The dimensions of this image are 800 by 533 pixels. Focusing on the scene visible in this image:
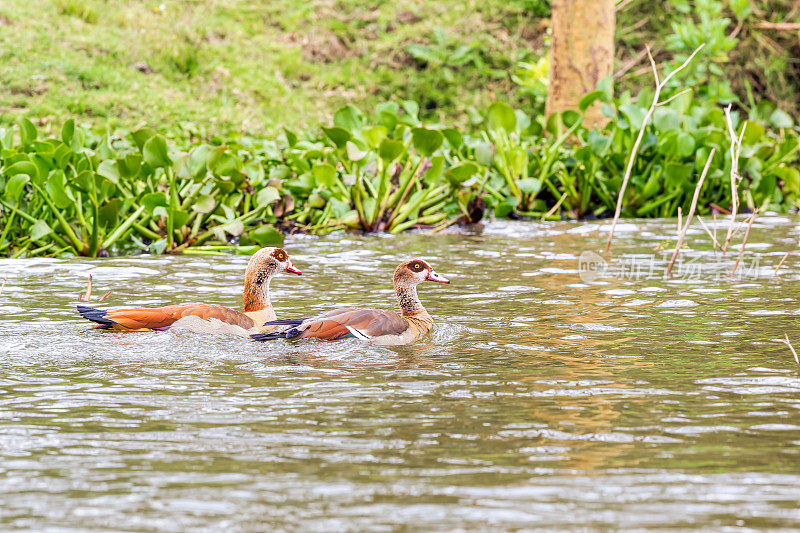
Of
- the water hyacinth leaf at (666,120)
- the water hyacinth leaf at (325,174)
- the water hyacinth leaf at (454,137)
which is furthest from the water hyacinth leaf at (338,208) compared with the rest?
the water hyacinth leaf at (666,120)

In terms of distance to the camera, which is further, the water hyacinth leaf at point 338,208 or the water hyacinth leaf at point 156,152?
the water hyacinth leaf at point 338,208

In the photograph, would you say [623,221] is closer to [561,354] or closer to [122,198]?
[122,198]

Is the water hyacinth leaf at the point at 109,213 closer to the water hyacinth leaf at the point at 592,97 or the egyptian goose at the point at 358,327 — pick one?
the egyptian goose at the point at 358,327

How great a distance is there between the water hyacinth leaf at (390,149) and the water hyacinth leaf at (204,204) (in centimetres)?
191

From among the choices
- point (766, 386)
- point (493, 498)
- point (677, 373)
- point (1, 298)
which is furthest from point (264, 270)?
point (493, 498)

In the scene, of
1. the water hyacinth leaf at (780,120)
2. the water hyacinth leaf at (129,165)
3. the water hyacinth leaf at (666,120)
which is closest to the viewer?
the water hyacinth leaf at (129,165)

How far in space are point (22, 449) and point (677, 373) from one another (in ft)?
10.4

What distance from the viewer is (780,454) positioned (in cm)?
424

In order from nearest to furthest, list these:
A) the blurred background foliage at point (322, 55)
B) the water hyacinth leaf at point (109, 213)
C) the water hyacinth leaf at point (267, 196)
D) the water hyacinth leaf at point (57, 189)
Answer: the water hyacinth leaf at point (57, 189) < the water hyacinth leaf at point (109, 213) < the water hyacinth leaf at point (267, 196) < the blurred background foliage at point (322, 55)

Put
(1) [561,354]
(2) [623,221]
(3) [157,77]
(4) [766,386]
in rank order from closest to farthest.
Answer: (4) [766,386], (1) [561,354], (2) [623,221], (3) [157,77]

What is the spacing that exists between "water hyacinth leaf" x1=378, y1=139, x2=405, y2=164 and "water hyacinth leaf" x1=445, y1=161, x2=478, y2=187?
2.73 feet

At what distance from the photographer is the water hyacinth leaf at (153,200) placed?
9.78 metres

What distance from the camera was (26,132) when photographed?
1064cm

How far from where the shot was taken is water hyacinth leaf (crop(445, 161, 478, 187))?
38.4ft
